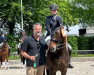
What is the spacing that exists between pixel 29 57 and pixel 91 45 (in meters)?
29.6

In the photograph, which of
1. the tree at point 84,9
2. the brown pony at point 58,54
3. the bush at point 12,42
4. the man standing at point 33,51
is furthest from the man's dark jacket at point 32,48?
the tree at point 84,9

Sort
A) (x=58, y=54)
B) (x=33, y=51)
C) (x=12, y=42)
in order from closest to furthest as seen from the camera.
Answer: (x=33, y=51) → (x=58, y=54) → (x=12, y=42)

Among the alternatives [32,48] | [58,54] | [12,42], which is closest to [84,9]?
[12,42]

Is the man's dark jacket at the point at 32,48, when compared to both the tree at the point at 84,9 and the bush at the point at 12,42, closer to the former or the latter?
the bush at the point at 12,42

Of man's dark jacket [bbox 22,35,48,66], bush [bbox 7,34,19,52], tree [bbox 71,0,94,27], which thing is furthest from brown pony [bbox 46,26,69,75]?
tree [bbox 71,0,94,27]

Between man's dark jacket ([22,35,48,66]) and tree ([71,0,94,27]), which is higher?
tree ([71,0,94,27])

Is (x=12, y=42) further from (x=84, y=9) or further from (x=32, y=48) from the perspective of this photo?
(x=32, y=48)

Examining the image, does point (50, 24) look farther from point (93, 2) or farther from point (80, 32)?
point (80, 32)

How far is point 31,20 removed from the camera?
33000mm

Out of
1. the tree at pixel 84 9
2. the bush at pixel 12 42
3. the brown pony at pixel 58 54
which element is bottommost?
the bush at pixel 12 42

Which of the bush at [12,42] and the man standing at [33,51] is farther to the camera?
the bush at [12,42]

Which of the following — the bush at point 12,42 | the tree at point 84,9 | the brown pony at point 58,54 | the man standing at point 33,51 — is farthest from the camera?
the tree at point 84,9

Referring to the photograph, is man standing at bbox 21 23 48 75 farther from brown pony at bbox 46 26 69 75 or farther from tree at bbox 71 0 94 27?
tree at bbox 71 0 94 27

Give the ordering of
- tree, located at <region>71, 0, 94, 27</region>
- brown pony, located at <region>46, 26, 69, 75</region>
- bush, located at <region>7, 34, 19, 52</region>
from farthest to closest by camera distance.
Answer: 1. tree, located at <region>71, 0, 94, 27</region>
2. bush, located at <region>7, 34, 19, 52</region>
3. brown pony, located at <region>46, 26, 69, 75</region>
